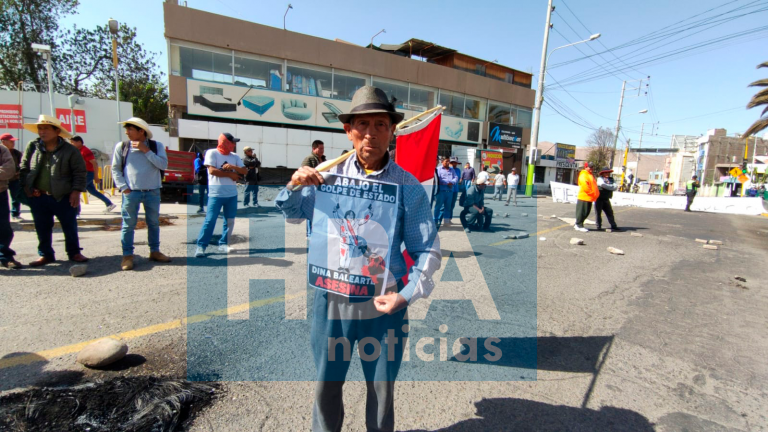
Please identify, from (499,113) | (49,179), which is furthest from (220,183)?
(499,113)

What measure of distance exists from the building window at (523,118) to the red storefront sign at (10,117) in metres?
35.7

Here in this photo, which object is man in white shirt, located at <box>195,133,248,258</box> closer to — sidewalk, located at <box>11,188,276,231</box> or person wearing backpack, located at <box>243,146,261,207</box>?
sidewalk, located at <box>11,188,276,231</box>

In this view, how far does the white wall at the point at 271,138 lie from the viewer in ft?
64.3

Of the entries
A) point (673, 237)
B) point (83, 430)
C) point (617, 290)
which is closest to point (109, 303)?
point (83, 430)

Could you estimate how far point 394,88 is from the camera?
27.9m

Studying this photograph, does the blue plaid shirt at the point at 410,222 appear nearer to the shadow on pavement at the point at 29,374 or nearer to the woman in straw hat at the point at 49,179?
the shadow on pavement at the point at 29,374

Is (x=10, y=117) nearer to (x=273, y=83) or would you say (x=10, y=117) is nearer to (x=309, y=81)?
(x=273, y=83)

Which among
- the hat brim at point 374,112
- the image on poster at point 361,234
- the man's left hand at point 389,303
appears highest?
the hat brim at point 374,112

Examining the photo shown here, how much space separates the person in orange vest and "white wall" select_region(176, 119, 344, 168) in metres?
14.3

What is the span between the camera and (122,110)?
19750mm

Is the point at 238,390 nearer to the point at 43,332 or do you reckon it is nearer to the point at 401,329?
the point at 401,329

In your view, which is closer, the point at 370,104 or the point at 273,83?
the point at 370,104

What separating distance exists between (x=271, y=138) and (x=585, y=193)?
17.2m

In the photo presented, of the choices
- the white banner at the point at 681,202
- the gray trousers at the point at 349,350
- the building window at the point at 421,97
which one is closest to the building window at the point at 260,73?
the building window at the point at 421,97
